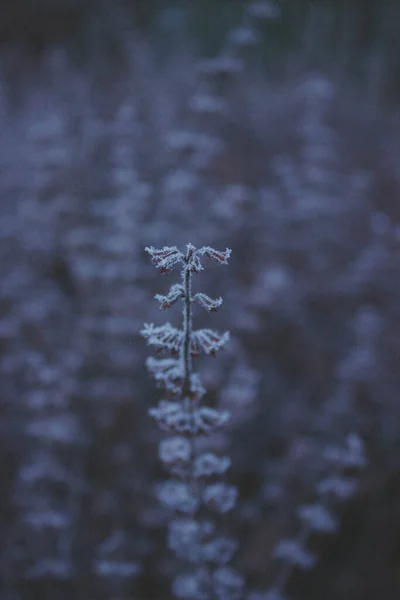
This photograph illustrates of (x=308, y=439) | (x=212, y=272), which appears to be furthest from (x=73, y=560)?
(x=212, y=272)

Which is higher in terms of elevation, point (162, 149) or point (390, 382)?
point (162, 149)

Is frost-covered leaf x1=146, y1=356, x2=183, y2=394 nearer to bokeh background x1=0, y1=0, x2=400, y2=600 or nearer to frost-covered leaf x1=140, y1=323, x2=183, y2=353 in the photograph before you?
frost-covered leaf x1=140, y1=323, x2=183, y2=353

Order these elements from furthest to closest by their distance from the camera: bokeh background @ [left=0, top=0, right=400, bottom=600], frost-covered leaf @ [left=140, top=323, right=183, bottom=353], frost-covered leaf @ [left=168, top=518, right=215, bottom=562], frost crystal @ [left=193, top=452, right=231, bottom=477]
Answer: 1. bokeh background @ [left=0, top=0, right=400, bottom=600]
2. frost-covered leaf @ [left=168, top=518, right=215, bottom=562]
3. frost crystal @ [left=193, top=452, right=231, bottom=477]
4. frost-covered leaf @ [left=140, top=323, right=183, bottom=353]

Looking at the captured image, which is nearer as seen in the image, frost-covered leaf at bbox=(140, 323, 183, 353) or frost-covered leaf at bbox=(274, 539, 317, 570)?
frost-covered leaf at bbox=(140, 323, 183, 353)

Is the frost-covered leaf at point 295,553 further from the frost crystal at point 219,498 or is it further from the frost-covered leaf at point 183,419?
the frost-covered leaf at point 183,419

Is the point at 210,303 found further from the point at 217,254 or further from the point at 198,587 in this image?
the point at 198,587

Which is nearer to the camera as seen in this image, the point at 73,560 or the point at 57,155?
the point at 73,560

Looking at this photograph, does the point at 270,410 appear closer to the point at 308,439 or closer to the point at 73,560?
the point at 308,439

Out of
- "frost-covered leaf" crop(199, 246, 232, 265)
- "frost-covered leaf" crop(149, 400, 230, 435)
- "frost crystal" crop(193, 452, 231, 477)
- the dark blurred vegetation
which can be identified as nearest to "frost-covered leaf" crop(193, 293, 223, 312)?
"frost-covered leaf" crop(199, 246, 232, 265)
